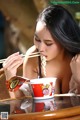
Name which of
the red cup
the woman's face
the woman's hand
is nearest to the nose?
the woman's face

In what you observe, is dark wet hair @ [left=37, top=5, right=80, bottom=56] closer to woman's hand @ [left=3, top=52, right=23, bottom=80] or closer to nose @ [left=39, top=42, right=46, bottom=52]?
nose @ [left=39, top=42, right=46, bottom=52]

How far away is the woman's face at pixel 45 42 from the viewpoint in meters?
1.65

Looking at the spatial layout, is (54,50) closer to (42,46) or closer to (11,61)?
(42,46)

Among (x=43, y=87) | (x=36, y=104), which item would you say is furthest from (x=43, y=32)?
(x=36, y=104)

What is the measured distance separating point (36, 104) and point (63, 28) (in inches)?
18.2

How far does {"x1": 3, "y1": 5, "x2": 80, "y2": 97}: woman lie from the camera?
5.43ft

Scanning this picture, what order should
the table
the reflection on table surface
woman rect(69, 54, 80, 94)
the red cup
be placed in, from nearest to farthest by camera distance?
1. the table
2. the reflection on table surface
3. the red cup
4. woman rect(69, 54, 80, 94)

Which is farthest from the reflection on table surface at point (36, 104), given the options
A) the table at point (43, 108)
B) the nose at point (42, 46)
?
the nose at point (42, 46)

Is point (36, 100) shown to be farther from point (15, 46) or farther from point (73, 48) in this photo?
point (15, 46)

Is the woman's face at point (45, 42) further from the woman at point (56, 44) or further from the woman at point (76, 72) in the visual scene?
the woman at point (76, 72)

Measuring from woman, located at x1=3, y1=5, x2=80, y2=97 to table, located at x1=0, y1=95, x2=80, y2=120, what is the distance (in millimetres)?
254

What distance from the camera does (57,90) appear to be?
6.09 feet

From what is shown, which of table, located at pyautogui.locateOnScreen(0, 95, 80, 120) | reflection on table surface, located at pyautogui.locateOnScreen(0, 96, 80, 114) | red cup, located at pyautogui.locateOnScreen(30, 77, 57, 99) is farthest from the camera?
red cup, located at pyautogui.locateOnScreen(30, 77, 57, 99)

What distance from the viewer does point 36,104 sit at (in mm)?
1374
